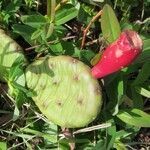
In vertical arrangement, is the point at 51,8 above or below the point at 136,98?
above

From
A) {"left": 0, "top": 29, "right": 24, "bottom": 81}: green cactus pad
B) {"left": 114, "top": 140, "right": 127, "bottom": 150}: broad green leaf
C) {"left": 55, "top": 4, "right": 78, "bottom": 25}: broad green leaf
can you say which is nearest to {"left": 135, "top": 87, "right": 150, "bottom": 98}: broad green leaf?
{"left": 114, "top": 140, "right": 127, "bottom": 150}: broad green leaf

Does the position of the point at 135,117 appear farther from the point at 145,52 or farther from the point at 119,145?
the point at 145,52

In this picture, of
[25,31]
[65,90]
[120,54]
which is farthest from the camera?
[25,31]

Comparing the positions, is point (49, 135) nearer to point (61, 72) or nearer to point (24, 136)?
point (24, 136)

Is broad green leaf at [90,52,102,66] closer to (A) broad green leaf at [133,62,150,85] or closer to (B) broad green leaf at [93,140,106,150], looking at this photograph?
(A) broad green leaf at [133,62,150,85]

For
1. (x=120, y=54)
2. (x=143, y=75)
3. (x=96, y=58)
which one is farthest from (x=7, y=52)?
(x=143, y=75)

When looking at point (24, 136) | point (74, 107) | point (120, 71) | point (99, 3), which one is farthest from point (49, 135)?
point (99, 3)

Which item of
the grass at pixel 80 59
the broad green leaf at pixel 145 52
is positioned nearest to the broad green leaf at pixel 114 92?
the grass at pixel 80 59
